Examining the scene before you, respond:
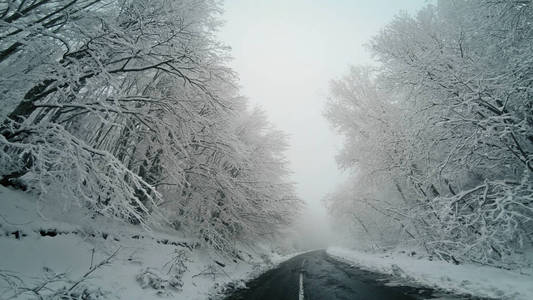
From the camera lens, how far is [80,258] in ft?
20.2

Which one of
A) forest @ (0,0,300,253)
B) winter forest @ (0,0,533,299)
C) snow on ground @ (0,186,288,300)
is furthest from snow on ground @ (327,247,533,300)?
snow on ground @ (0,186,288,300)

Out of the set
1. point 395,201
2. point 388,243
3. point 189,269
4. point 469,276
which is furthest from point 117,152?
point 388,243

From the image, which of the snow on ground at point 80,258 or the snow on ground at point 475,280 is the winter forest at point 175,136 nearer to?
the snow on ground at point 80,258

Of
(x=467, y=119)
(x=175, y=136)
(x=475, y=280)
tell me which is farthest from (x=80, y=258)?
(x=475, y=280)

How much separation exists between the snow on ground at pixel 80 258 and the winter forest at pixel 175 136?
36 mm

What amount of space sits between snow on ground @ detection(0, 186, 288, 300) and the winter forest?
36 millimetres

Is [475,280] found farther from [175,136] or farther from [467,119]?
[175,136]

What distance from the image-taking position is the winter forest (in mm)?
4652

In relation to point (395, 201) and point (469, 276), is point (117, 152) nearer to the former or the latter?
point (469, 276)

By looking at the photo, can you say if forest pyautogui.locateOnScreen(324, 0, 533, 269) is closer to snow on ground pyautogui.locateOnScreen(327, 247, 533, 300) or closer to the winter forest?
the winter forest

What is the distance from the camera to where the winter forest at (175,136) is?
183 inches

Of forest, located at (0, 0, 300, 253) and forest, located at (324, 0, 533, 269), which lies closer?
→ forest, located at (0, 0, 300, 253)

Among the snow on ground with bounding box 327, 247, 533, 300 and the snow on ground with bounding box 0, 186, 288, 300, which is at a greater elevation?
the snow on ground with bounding box 327, 247, 533, 300

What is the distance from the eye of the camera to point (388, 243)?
27.3 meters
